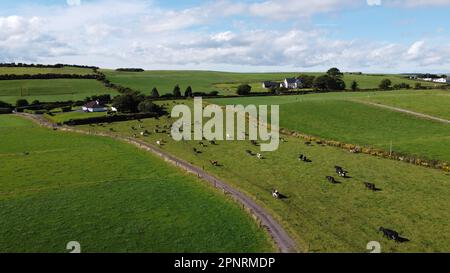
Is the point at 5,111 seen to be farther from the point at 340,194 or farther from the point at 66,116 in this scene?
the point at 340,194

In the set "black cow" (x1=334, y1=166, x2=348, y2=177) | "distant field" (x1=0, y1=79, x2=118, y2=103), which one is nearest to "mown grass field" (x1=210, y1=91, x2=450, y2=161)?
"black cow" (x1=334, y1=166, x2=348, y2=177)

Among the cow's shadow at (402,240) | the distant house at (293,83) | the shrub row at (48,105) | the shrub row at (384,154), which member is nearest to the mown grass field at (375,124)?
the shrub row at (384,154)

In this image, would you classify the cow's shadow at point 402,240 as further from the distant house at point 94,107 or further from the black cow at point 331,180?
the distant house at point 94,107

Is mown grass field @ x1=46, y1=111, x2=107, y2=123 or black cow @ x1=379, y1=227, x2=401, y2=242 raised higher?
mown grass field @ x1=46, y1=111, x2=107, y2=123

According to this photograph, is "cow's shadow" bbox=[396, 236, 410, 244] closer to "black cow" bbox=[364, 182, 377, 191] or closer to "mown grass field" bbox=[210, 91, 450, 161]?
"black cow" bbox=[364, 182, 377, 191]
